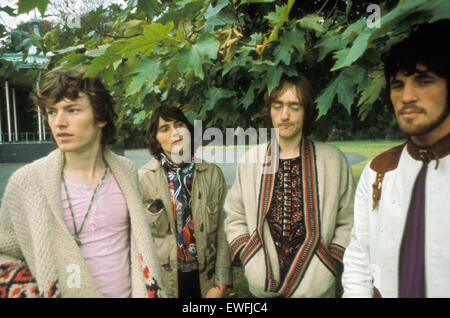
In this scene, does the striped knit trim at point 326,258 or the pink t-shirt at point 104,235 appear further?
the striped knit trim at point 326,258

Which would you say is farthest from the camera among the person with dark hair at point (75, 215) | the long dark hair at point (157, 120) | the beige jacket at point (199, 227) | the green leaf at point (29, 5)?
the long dark hair at point (157, 120)

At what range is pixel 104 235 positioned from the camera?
134cm

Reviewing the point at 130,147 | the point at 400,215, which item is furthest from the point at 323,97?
the point at 130,147

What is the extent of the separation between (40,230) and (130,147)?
1093 inches

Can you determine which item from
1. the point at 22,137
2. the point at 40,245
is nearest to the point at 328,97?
the point at 40,245

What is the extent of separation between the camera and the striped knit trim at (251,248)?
165 cm

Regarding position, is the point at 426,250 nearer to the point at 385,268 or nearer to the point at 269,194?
the point at 385,268

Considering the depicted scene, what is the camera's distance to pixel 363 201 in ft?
4.29

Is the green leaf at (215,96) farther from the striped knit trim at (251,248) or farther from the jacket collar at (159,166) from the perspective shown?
the striped knit trim at (251,248)

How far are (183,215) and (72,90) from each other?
108cm

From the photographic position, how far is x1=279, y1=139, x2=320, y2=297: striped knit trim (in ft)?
5.22

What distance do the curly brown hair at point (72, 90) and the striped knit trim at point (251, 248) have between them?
92 centimetres

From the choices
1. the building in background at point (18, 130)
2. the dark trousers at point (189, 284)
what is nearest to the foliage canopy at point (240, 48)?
the dark trousers at point (189, 284)
